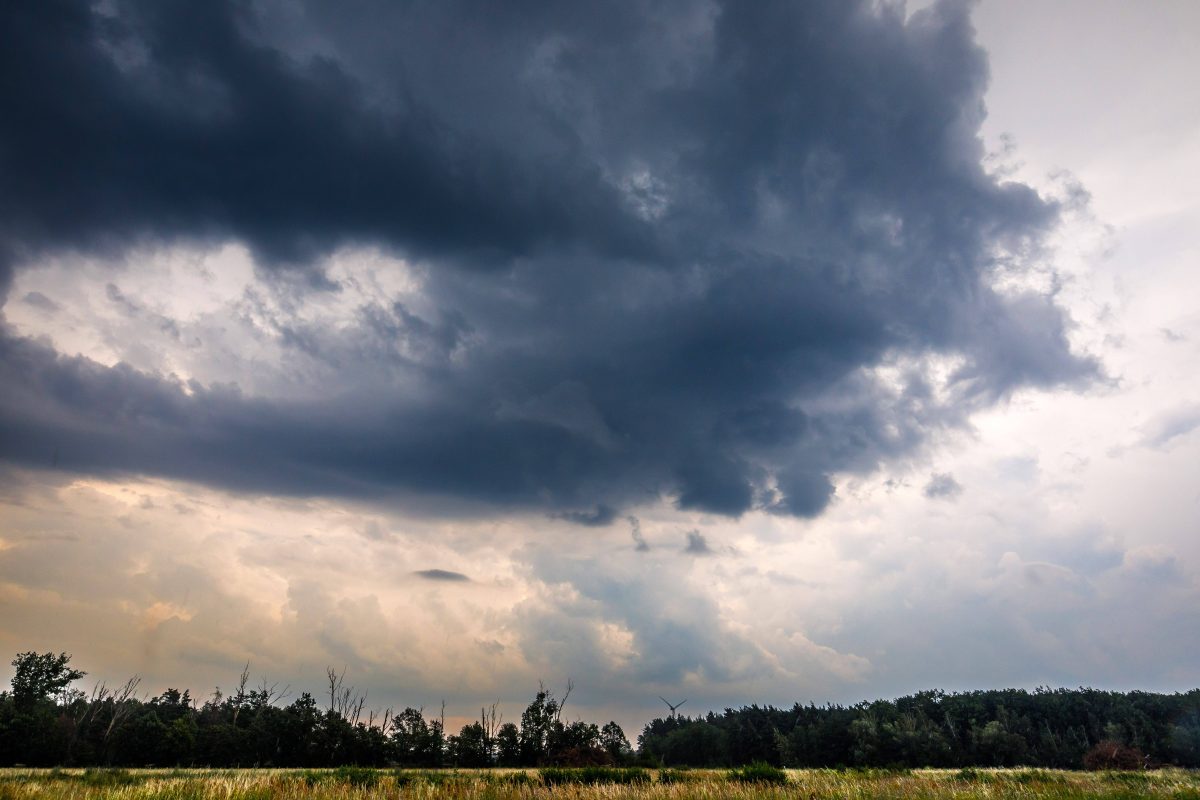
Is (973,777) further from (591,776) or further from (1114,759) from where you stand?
(1114,759)

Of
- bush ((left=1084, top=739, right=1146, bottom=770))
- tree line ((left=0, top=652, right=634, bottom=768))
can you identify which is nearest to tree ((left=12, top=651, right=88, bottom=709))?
tree line ((left=0, top=652, right=634, bottom=768))

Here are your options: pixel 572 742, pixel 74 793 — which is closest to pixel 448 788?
pixel 74 793

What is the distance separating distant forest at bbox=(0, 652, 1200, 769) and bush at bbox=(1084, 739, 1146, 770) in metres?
0.22

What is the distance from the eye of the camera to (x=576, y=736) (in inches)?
4619

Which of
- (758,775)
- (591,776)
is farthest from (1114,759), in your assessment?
(591,776)

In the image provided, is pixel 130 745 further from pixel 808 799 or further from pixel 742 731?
pixel 742 731

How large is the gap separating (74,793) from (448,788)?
62.7 ft

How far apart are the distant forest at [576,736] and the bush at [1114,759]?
221 mm

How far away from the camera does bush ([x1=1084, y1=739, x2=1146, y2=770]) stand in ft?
268

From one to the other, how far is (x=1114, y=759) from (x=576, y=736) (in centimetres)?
8078

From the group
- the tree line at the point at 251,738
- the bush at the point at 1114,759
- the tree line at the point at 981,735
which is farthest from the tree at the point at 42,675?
the bush at the point at 1114,759

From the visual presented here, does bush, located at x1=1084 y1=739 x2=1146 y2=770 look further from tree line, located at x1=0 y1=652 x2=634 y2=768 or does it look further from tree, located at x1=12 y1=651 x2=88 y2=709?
tree, located at x1=12 y1=651 x2=88 y2=709

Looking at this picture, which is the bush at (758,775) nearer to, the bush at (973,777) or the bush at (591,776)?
the bush at (591,776)

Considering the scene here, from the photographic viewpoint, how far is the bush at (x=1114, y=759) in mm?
81812
